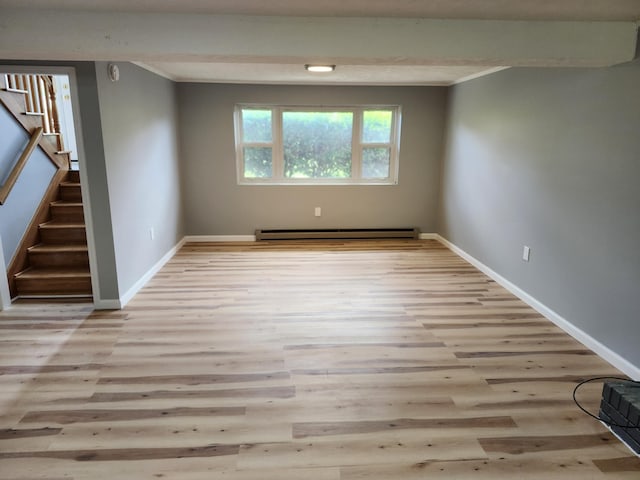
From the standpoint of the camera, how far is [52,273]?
3607 millimetres

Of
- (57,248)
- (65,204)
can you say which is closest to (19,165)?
(65,204)

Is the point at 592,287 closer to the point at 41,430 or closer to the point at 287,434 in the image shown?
the point at 287,434

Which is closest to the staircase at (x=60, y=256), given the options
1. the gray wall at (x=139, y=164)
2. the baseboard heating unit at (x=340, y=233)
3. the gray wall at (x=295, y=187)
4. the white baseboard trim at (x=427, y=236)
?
the gray wall at (x=139, y=164)

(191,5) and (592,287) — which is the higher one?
(191,5)

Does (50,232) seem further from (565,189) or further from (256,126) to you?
(565,189)

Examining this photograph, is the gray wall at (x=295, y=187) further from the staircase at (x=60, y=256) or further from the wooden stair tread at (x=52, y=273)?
the wooden stair tread at (x=52, y=273)

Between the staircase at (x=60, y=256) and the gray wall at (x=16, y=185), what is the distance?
0.19 m

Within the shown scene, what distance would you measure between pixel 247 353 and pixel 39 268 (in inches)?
93.3

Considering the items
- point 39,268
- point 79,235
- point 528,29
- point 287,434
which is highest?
point 528,29

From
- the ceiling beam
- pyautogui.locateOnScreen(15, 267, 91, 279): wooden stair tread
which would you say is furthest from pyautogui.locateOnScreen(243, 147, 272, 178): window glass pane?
the ceiling beam

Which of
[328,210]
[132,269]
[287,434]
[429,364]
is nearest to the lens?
[287,434]

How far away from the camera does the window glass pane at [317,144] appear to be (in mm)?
5438

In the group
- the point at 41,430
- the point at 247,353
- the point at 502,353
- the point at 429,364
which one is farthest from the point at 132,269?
the point at 502,353

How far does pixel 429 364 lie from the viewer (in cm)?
254
